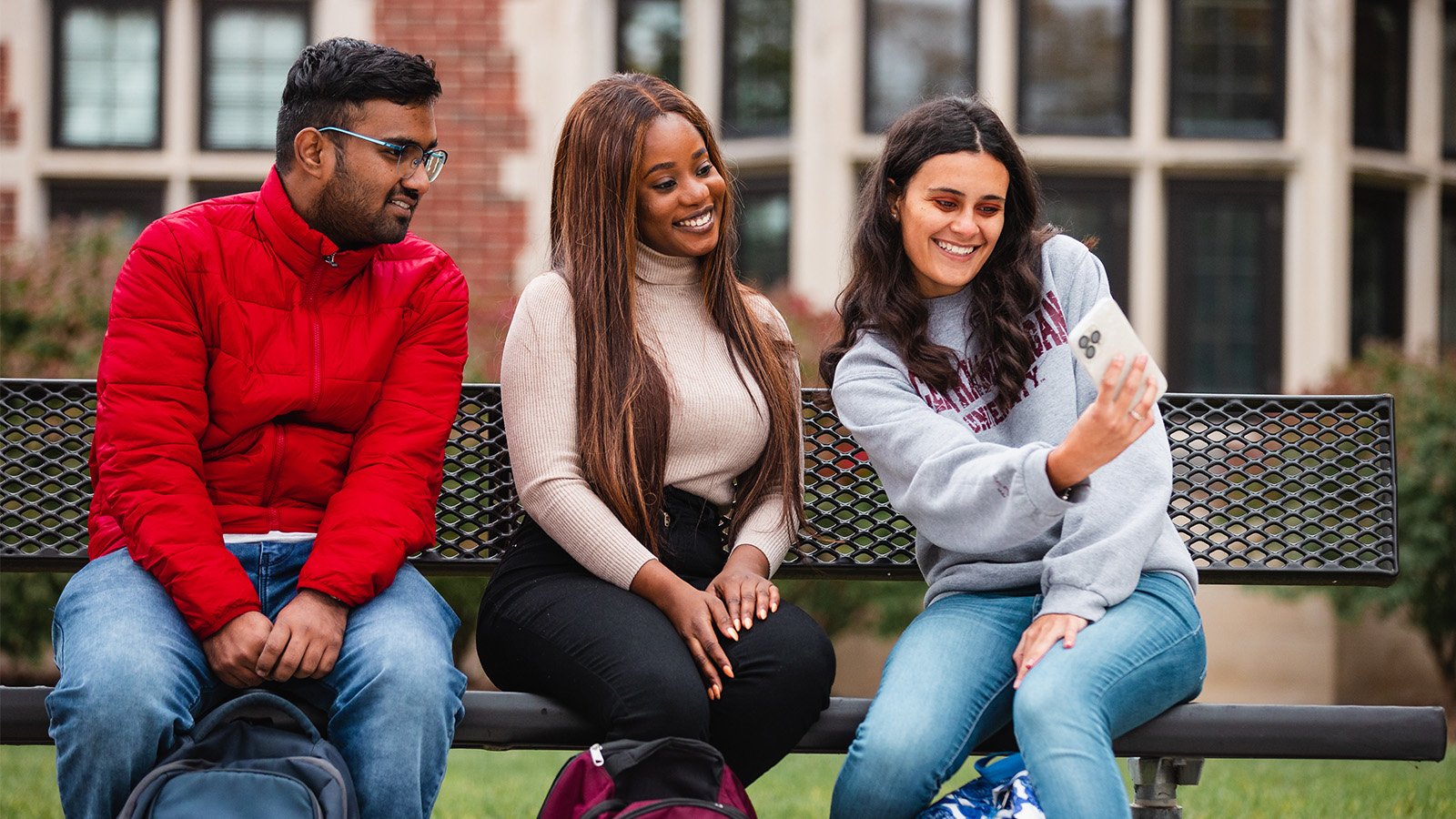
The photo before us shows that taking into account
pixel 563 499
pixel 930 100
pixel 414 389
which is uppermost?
pixel 930 100

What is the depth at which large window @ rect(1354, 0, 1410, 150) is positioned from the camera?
340 inches

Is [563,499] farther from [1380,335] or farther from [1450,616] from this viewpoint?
[1380,335]

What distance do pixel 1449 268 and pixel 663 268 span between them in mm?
7313

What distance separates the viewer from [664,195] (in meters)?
3.15

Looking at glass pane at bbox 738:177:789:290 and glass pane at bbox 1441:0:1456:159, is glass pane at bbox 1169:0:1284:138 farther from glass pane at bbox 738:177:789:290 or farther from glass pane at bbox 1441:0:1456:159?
glass pane at bbox 738:177:789:290

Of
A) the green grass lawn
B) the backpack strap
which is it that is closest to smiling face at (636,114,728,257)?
the backpack strap

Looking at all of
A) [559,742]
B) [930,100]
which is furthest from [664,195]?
[559,742]

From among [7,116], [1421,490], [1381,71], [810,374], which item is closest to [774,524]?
[810,374]

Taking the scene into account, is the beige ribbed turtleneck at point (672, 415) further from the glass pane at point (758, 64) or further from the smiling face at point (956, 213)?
the glass pane at point (758, 64)

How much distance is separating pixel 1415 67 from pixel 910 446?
6954mm

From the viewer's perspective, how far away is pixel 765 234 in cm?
859

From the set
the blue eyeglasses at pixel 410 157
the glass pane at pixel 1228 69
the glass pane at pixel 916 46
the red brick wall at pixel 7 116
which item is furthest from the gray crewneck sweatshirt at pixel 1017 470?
the red brick wall at pixel 7 116

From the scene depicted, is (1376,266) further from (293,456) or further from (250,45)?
(293,456)

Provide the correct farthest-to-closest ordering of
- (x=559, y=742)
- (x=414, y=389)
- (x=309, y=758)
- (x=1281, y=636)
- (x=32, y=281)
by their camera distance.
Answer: (x=1281, y=636) < (x=32, y=281) < (x=414, y=389) < (x=559, y=742) < (x=309, y=758)
